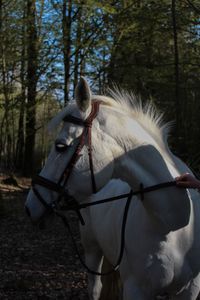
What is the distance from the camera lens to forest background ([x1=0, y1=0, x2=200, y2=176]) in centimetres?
868

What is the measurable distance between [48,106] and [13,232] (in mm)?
8150

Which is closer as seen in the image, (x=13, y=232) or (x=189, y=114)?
(x=13, y=232)

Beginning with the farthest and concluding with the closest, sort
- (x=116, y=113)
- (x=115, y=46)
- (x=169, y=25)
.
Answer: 1. (x=115, y=46)
2. (x=169, y=25)
3. (x=116, y=113)

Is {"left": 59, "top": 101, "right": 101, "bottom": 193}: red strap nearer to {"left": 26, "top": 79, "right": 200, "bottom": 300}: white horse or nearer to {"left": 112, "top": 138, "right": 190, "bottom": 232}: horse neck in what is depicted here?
{"left": 26, "top": 79, "right": 200, "bottom": 300}: white horse

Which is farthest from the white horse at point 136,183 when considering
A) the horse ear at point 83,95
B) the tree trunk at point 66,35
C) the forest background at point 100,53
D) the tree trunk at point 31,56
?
the tree trunk at point 31,56

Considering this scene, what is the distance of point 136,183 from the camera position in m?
2.48

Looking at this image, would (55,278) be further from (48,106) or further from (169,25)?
(48,106)

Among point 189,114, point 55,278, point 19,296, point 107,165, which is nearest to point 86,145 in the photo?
point 107,165

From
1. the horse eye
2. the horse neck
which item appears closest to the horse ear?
the horse eye

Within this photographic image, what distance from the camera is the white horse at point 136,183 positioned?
7.75 feet

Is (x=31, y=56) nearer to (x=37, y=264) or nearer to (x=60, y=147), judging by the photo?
(x=37, y=264)

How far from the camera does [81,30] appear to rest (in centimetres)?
1159

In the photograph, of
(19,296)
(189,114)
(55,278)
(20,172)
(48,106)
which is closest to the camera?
(19,296)

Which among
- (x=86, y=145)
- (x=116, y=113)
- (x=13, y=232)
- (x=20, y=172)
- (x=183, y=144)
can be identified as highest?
(x=116, y=113)
